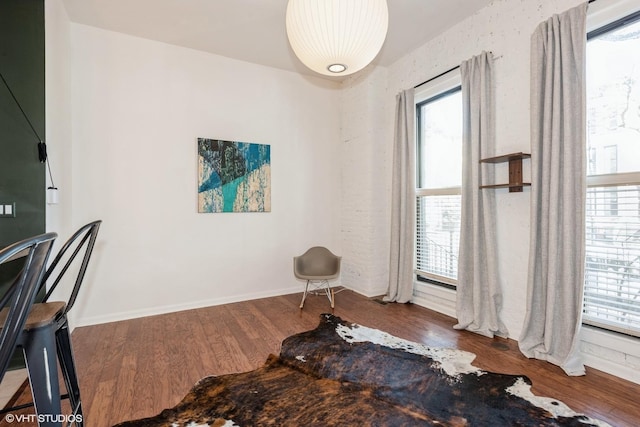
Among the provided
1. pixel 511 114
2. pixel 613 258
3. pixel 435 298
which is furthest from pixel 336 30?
pixel 435 298

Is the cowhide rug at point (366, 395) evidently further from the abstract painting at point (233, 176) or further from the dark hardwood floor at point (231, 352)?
the abstract painting at point (233, 176)

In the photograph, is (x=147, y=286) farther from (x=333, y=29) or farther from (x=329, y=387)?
(x=333, y=29)

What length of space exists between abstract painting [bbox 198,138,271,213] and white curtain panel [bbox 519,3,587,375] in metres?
2.78

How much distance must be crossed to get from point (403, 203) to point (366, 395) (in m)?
2.22

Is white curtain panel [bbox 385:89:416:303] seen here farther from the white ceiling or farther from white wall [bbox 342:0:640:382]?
the white ceiling

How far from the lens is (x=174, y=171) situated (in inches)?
136

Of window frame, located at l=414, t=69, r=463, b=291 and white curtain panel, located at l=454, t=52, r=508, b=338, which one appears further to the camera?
window frame, located at l=414, t=69, r=463, b=291

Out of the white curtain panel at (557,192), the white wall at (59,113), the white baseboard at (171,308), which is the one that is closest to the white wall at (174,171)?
the white baseboard at (171,308)

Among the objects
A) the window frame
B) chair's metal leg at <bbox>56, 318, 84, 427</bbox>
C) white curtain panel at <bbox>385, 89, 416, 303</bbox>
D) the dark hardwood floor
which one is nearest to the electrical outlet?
the dark hardwood floor

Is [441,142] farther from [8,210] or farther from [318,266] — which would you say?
[8,210]

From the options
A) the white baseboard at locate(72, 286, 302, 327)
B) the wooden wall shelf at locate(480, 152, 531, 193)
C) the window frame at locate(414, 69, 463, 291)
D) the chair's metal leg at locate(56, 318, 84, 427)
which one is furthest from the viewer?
the window frame at locate(414, 69, 463, 291)

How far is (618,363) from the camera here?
209 centimetres

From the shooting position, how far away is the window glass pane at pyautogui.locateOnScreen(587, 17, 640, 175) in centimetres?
206

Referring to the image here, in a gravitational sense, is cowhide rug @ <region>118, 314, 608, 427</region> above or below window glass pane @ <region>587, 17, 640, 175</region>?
below
